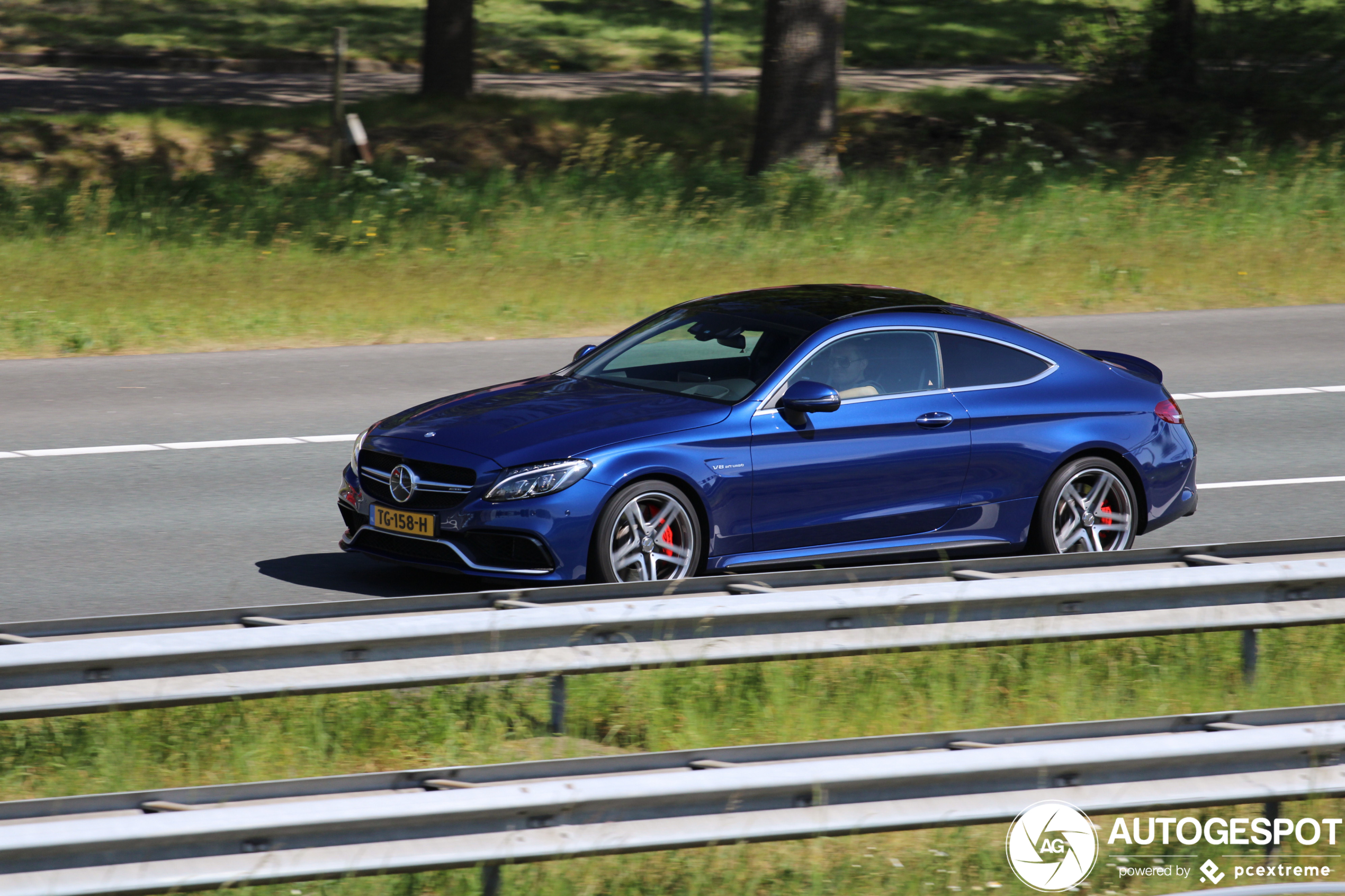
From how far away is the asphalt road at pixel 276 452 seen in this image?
28.0 ft

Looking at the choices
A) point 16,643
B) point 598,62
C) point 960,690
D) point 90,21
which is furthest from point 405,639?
point 90,21

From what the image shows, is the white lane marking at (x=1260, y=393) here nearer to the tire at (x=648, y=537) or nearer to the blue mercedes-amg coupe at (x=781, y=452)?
the blue mercedes-amg coupe at (x=781, y=452)

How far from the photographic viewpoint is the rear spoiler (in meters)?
9.45

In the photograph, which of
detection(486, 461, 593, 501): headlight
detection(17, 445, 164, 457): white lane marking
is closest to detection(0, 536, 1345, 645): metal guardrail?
detection(486, 461, 593, 501): headlight

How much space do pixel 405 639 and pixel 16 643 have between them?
129 cm

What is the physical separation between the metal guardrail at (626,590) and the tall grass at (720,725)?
0.39 m

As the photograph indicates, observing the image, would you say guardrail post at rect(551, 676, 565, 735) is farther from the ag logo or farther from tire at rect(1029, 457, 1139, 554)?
tire at rect(1029, 457, 1139, 554)

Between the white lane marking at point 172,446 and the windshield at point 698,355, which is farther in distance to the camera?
the white lane marking at point 172,446

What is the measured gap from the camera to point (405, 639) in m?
5.48

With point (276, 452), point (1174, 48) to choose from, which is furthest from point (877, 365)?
point (1174, 48)

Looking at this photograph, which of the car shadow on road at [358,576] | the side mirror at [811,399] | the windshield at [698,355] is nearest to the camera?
the side mirror at [811,399]

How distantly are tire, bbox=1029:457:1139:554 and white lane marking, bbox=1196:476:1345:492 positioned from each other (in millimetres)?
2119

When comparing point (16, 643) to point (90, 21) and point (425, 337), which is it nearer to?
point (425, 337)

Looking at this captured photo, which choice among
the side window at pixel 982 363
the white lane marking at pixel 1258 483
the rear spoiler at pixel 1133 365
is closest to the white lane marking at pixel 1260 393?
the white lane marking at pixel 1258 483
